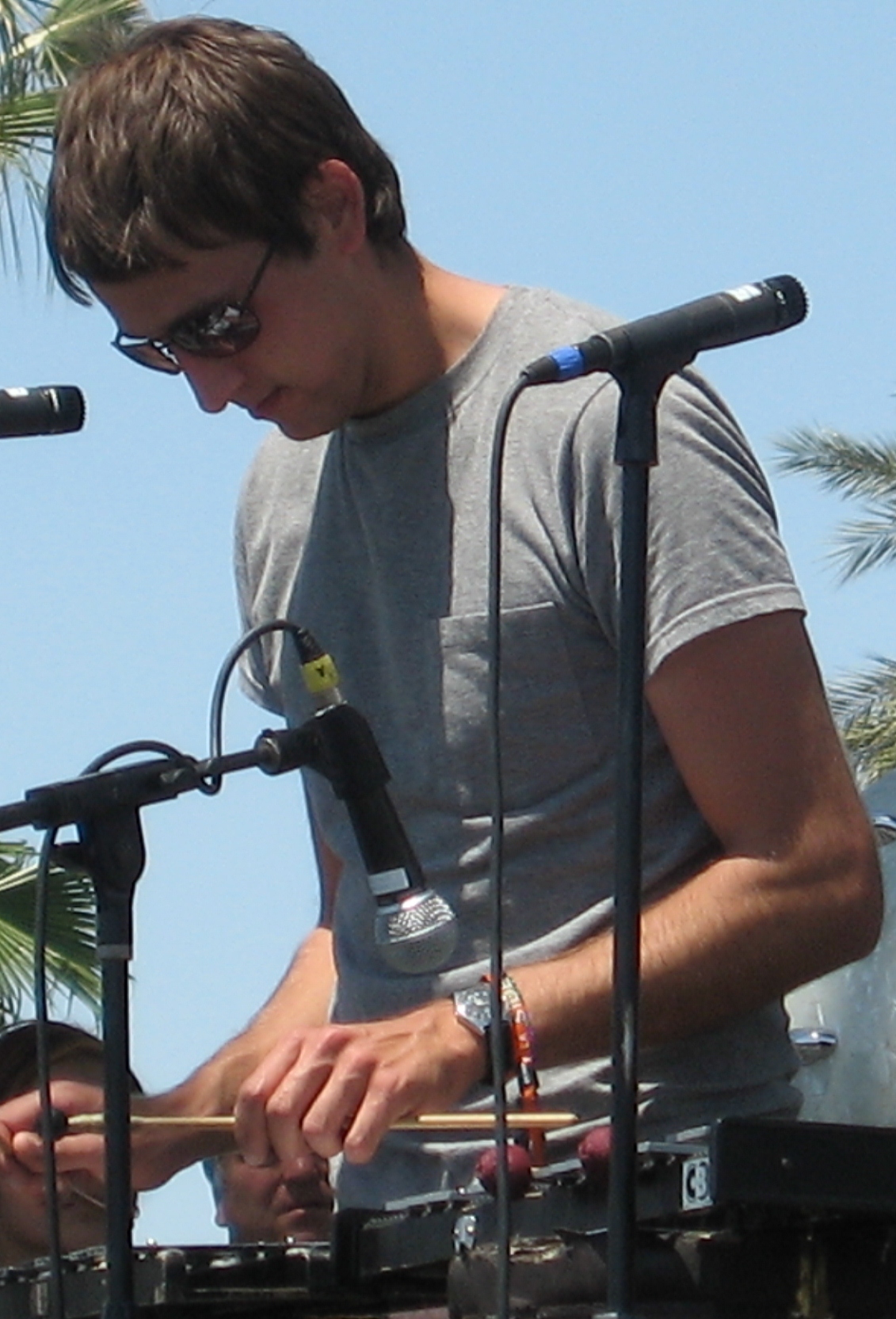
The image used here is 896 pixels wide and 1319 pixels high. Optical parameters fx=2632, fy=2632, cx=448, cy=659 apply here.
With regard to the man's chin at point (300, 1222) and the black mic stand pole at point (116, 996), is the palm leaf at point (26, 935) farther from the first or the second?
the black mic stand pole at point (116, 996)

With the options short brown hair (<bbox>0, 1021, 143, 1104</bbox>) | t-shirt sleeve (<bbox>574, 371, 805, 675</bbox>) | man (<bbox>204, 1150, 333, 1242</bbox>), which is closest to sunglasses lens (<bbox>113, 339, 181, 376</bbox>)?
t-shirt sleeve (<bbox>574, 371, 805, 675</bbox>)

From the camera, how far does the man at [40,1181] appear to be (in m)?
2.85

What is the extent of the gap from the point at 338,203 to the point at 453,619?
526 mm

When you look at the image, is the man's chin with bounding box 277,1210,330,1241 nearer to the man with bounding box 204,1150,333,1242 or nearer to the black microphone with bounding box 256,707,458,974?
the man with bounding box 204,1150,333,1242

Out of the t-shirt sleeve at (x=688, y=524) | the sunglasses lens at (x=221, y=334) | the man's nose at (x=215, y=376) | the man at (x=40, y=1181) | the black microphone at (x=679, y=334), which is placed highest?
the sunglasses lens at (x=221, y=334)

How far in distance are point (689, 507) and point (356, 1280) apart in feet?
2.86

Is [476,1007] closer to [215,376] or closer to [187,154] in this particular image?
[215,376]

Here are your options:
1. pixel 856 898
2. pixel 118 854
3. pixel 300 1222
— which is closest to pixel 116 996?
pixel 118 854

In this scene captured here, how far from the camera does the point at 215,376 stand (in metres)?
3.02

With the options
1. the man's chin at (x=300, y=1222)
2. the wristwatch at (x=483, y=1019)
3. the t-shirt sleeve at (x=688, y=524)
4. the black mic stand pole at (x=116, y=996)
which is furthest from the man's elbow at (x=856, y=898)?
the man's chin at (x=300, y=1222)

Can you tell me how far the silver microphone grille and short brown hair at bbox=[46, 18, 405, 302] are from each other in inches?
33.6

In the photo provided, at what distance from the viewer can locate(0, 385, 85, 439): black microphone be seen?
269 cm

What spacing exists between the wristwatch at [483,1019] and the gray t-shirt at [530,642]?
10.0 inches

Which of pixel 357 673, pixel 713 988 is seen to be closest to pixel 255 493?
pixel 357 673
